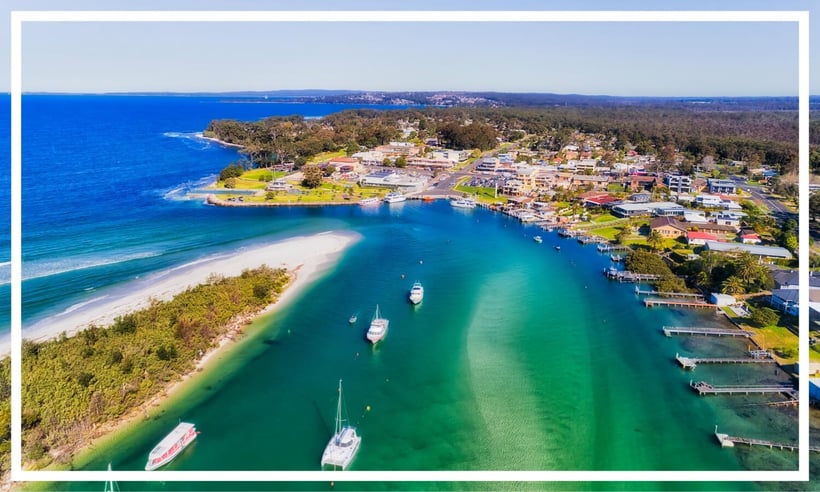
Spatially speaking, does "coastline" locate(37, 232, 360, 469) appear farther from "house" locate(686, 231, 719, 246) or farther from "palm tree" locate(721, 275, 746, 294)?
"house" locate(686, 231, 719, 246)

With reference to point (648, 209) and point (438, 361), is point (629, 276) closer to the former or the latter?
point (438, 361)

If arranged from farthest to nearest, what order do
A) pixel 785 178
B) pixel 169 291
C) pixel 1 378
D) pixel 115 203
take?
pixel 785 178, pixel 115 203, pixel 169 291, pixel 1 378

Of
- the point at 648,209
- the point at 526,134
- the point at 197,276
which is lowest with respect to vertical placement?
the point at 197,276

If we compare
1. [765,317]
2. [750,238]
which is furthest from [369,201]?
[765,317]

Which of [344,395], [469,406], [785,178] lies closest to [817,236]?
[785,178]

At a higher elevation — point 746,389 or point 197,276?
point 197,276

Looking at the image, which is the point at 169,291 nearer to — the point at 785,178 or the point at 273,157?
the point at 273,157

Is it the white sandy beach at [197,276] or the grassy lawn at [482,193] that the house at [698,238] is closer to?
the grassy lawn at [482,193]
